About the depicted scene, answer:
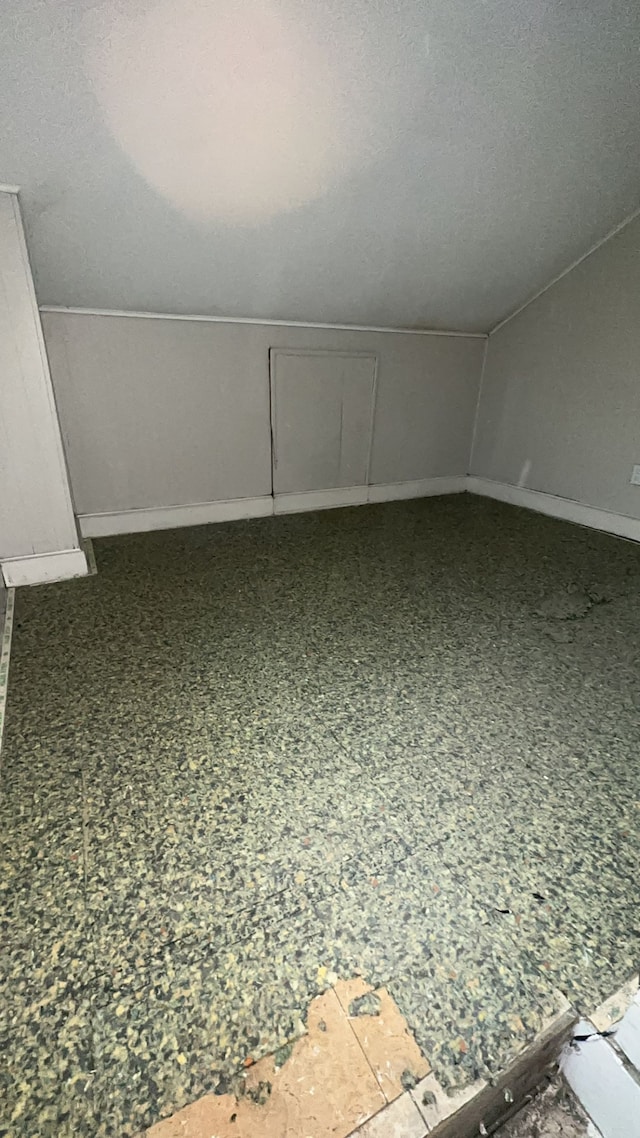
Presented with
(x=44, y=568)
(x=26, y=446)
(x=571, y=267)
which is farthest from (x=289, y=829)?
(x=571, y=267)

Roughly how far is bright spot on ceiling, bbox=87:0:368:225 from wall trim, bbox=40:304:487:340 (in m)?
0.85

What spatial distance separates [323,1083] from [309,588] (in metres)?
1.85

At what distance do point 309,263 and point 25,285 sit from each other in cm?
141

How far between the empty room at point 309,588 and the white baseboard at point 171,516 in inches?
0.8

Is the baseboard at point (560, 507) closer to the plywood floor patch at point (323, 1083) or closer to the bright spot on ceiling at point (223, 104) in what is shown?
the bright spot on ceiling at point (223, 104)

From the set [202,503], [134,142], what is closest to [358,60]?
[134,142]

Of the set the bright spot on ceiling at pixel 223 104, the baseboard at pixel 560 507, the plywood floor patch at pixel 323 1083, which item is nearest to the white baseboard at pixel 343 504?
the baseboard at pixel 560 507

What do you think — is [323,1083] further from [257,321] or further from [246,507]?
[257,321]

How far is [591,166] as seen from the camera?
2348 mm

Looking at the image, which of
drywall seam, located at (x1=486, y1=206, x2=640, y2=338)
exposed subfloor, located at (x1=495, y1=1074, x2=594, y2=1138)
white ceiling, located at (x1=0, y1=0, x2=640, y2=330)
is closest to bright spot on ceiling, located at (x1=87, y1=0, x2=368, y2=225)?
white ceiling, located at (x1=0, y1=0, x2=640, y2=330)

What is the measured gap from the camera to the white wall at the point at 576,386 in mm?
3105

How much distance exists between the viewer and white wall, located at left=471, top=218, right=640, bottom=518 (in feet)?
10.2

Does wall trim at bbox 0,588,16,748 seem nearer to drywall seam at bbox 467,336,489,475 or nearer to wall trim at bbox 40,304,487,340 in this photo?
wall trim at bbox 40,304,487,340

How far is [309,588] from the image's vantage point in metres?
2.48
